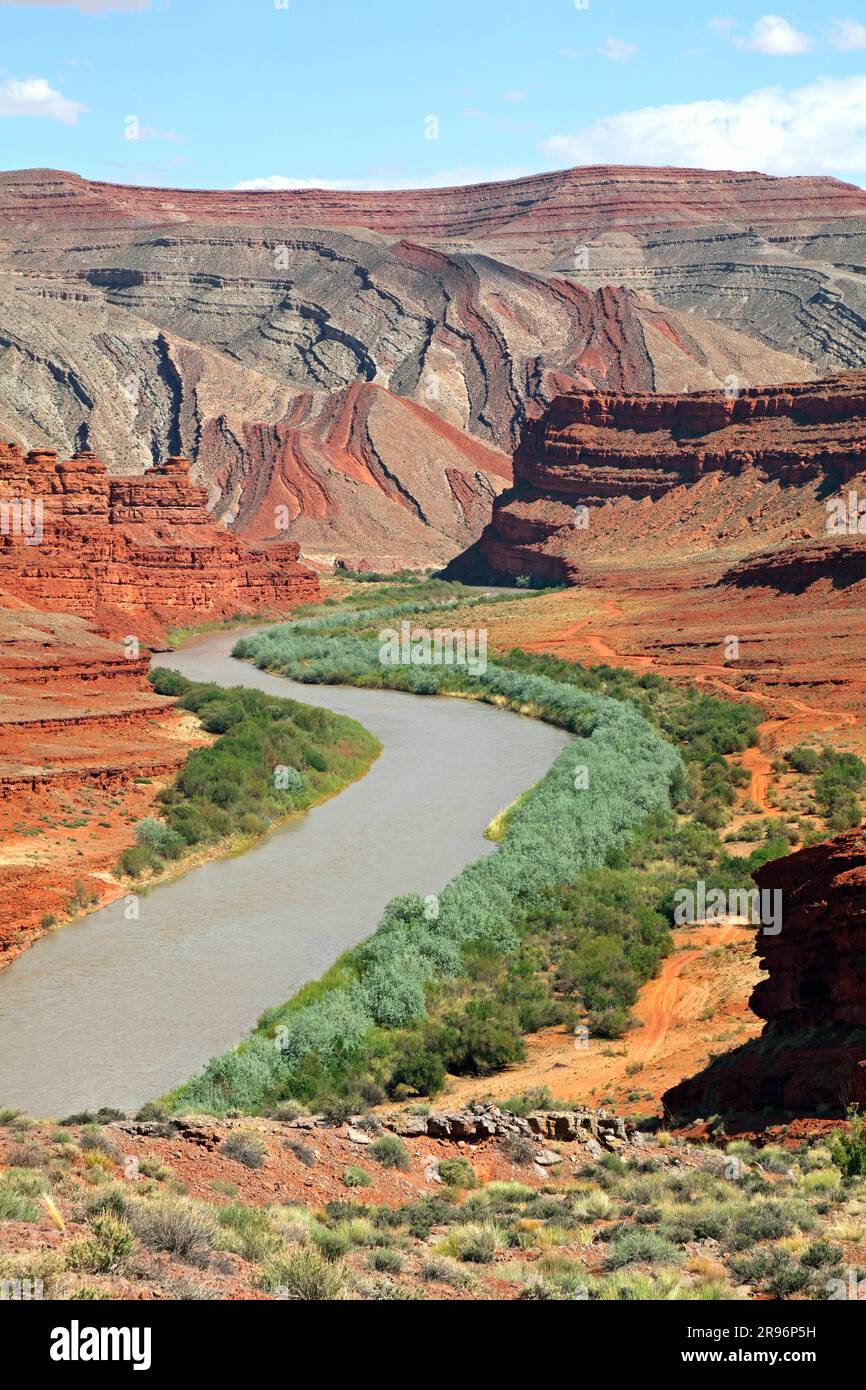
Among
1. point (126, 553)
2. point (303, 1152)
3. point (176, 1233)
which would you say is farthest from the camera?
point (126, 553)

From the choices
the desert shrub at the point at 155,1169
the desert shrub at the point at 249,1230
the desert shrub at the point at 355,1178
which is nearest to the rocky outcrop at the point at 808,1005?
the desert shrub at the point at 355,1178

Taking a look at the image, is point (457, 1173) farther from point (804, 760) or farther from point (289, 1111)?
point (804, 760)

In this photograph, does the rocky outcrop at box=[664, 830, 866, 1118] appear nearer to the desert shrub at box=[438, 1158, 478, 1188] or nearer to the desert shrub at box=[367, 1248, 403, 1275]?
the desert shrub at box=[438, 1158, 478, 1188]

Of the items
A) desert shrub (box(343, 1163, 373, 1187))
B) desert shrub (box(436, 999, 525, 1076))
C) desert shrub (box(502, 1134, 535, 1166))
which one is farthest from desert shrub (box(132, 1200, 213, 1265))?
desert shrub (box(436, 999, 525, 1076))

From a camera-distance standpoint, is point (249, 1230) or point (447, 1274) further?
point (249, 1230)

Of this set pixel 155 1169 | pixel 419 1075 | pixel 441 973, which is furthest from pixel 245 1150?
pixel 441 973

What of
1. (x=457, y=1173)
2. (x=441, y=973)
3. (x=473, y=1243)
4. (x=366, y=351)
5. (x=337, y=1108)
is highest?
(x=366, y=351)
